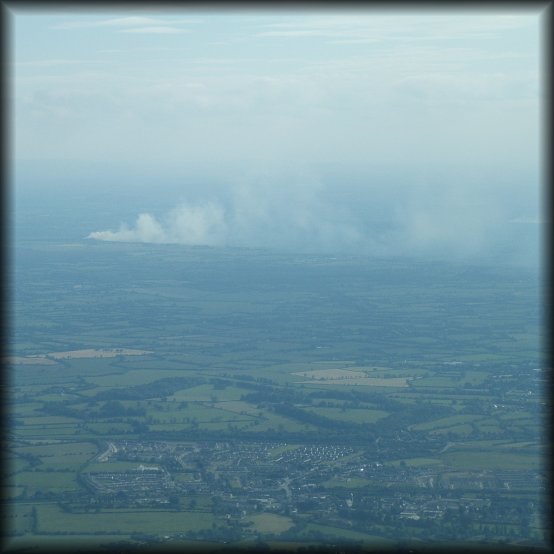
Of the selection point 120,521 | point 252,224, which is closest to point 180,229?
point 252,224

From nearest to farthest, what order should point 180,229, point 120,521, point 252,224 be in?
point 120,521, point 180,229, point 252,224

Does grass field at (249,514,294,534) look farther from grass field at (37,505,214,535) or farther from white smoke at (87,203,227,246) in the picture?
white smoke at (87,203,227,246)

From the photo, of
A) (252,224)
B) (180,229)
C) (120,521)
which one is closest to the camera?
(120,521)

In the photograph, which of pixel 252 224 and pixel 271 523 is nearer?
pixel 271 523

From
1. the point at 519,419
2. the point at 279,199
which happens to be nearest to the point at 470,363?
the point at 519,419

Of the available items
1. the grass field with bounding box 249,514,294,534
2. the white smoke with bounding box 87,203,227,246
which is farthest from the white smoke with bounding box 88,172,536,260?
the grass field with bounding box 249,514,294,534

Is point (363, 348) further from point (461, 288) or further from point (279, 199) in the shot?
point (279, 199)

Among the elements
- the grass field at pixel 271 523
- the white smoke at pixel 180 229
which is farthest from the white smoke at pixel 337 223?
the grass field at pixel 271 523

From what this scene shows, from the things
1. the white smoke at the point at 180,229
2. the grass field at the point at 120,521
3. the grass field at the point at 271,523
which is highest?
the white smoke at the point at 180,229

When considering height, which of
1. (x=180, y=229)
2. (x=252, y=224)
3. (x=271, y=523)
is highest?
(x=252, y=224)

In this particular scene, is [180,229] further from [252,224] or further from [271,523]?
[271,523]

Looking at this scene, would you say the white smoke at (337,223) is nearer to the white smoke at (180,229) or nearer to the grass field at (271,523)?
the white smoke at (180,229)
